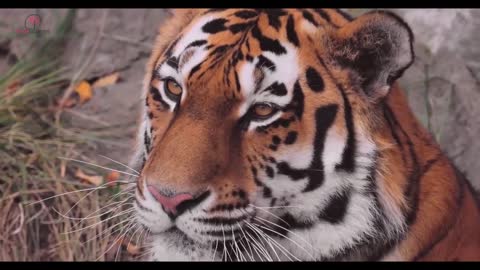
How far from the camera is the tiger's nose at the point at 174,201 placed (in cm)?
169

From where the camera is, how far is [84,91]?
9.11ft

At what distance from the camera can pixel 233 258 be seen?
1.92m

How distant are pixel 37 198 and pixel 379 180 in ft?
4.04

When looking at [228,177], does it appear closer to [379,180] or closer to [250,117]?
[250,117]

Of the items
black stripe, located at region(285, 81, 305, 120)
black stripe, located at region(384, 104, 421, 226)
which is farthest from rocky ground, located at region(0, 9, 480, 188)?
black stripe, located at region(285, 81, 305, 120)

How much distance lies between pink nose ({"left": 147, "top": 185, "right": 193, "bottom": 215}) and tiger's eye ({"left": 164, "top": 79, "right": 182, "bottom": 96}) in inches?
10.5

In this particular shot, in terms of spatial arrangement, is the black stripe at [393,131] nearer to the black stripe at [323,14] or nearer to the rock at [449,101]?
the black stripe at [323,14]

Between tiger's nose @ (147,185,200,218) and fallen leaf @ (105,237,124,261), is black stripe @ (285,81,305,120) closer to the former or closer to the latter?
tiger's nose @ (147,185,200,218)

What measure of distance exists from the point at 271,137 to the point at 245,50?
229mm

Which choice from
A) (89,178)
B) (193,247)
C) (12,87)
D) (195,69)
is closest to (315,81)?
(195,69)

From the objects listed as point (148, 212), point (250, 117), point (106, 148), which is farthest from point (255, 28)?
point (106, 148)

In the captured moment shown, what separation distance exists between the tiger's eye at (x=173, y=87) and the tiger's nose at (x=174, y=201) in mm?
265

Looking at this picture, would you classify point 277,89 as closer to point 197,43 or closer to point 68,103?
point 197,43

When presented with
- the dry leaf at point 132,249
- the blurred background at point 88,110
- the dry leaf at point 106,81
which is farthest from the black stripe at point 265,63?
the dry leaf at point 106,81
